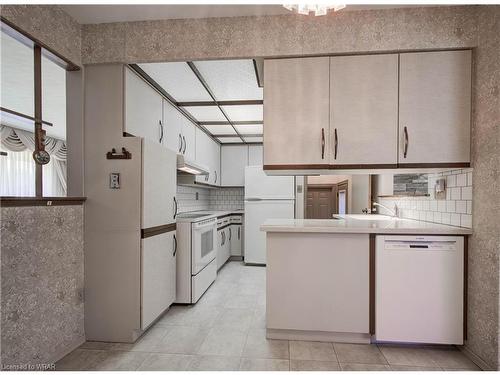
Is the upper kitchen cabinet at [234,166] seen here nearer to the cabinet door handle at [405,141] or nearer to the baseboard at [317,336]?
the baseboard at [317,336]

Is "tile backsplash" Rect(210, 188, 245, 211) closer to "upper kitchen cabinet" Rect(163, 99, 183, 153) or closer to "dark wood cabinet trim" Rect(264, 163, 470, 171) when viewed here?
"upper kitchen cabinet" Rect(163, 99, 183, 153)

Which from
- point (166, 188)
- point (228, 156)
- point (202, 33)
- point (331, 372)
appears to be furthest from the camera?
point (228, 156)

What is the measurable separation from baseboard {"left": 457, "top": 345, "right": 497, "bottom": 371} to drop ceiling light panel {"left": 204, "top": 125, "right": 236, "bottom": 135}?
11.8 ft

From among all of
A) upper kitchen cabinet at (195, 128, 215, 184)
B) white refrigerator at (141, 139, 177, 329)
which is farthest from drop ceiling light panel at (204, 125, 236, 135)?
white refrigerator at (141, 139, 177, 329)

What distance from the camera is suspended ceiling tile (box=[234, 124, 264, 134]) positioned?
4227mm

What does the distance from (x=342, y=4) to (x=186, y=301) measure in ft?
8.85

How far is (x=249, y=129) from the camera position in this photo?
4418 mm

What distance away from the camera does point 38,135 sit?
5.78ft

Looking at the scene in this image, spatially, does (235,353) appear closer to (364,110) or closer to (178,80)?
(364,110)

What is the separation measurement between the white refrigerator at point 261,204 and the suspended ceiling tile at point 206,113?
1.14m

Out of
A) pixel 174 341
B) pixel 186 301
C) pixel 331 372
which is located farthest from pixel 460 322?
pixel 186 301

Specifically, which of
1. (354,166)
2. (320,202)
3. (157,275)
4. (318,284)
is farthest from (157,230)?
(320,202)

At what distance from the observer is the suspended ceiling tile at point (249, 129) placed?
4227mm

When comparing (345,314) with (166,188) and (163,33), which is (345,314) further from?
(163,33)
